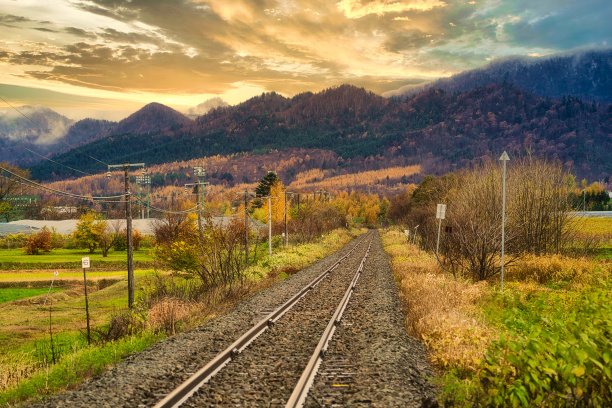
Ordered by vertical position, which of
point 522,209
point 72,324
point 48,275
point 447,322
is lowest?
point 48,275

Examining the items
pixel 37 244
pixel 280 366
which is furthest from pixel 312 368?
pixel 37 244

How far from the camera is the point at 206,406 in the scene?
8.30 m

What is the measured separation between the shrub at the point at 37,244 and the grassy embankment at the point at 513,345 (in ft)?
213

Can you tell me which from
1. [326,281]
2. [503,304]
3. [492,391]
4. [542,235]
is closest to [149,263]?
[326,281]

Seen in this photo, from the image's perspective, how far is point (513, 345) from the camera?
6.05m

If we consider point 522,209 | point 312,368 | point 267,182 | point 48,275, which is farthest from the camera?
point 267,182

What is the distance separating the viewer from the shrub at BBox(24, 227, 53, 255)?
7275 cm

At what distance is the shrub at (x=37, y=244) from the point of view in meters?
72.8

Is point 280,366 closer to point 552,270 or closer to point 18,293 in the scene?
point 552,270

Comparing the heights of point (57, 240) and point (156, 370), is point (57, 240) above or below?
below

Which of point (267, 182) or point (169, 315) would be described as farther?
point (267, 182)

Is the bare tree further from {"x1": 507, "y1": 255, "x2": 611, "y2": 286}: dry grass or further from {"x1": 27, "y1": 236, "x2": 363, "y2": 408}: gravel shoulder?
{"x1": 27, "y1": 236, "x2": 363, "y2": 408}: gravel shoulder

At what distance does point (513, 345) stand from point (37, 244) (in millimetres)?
77216

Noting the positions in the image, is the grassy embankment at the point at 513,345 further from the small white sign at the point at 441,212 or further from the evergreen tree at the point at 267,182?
the evergreen tree at the point at 267,182
